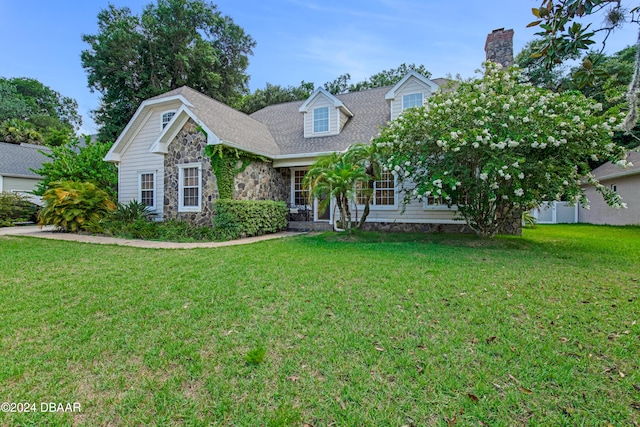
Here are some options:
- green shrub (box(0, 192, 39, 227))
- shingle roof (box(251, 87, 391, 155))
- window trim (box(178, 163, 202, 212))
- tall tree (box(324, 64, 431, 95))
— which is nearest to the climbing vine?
window trim (box(178, 163, 202, 212))

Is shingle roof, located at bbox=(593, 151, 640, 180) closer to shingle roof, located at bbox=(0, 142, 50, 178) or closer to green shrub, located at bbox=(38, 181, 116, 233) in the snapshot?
green shrub, located at bbox=(38, 181, 116, 233)

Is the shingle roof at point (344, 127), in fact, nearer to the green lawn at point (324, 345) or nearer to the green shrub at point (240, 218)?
the green shrub at point (240, 218)

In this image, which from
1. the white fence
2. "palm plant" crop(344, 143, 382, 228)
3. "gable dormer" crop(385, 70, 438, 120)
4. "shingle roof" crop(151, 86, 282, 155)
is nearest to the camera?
"palm plant" crop(344, 143, 382, 228)

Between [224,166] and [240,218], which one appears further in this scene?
[224,166]

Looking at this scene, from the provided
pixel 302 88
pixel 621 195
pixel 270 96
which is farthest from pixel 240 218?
pixel 302 88

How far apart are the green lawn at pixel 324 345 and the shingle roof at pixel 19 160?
18914 mm

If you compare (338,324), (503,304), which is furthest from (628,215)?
(338,324)

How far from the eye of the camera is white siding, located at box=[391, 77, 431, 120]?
40.0ft

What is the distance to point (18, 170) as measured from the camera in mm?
19422

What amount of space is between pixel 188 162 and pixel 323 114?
598 cm

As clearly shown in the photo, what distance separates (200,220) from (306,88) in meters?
20.0

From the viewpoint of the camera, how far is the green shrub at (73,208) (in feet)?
37.1

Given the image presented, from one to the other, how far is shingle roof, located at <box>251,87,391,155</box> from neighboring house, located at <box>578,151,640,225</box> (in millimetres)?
11721

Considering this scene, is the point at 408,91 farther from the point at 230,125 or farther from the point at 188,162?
the point at 188,162
